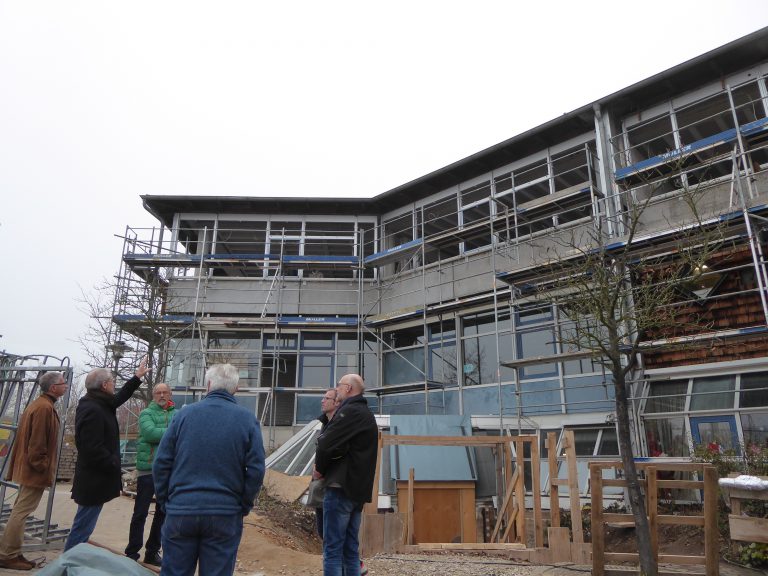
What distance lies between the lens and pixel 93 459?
5078 millimetres

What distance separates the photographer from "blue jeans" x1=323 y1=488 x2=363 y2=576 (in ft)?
15.0

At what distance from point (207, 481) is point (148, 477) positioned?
9.23ft

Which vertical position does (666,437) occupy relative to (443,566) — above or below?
above

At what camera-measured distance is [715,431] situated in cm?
1058

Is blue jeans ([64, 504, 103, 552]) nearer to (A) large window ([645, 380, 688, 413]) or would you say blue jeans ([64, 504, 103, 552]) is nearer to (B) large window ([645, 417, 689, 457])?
(A) large window ([645, 380, 688, 413])

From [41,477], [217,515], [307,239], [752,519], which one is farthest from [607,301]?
[307,239]

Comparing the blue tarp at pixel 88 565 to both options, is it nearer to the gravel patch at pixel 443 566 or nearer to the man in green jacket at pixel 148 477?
the man in green jacket at pixel 148 477

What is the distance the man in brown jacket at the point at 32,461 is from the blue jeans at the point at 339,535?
2.69 metres

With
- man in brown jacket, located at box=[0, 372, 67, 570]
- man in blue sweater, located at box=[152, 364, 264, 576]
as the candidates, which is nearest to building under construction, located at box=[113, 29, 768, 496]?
man in brown jacket, located at box=[0, 372, 67, 570]

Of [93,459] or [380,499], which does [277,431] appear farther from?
[93,459]

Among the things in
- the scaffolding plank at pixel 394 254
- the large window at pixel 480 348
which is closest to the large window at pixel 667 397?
the large window at pixel 480 348

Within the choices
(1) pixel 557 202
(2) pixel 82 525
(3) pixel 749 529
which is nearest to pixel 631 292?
(3) pixel 749 529

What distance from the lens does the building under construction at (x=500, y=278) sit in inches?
436

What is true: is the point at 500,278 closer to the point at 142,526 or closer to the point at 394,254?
the point at 394,254
